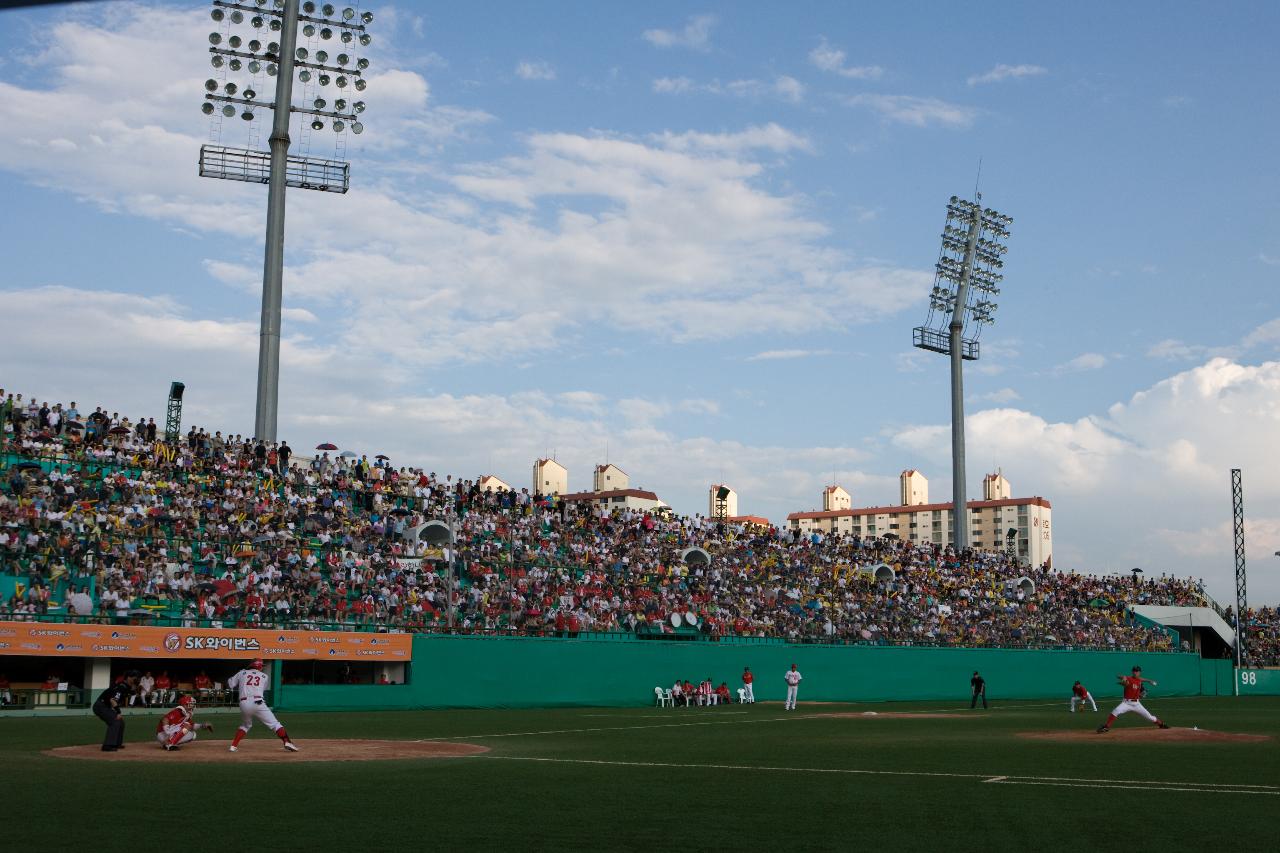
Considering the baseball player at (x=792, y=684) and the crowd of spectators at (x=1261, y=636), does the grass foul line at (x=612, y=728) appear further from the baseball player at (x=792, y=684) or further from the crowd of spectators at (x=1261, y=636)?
the crowd of spectators at (x=1261, y=636)

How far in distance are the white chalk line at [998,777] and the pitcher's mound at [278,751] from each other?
1.54 m

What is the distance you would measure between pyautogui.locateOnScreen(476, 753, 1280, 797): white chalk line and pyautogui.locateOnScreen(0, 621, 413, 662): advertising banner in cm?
1555

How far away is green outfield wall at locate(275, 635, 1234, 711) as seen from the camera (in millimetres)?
38469

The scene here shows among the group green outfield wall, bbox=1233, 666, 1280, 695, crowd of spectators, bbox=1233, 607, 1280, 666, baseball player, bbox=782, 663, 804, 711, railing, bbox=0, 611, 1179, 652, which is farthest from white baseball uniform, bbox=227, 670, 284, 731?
crowd of spectators, bbox=1233, 607, 1280, 666

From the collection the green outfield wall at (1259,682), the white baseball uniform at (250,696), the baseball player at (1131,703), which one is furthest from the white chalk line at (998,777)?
the green outfield wall at (1259,682)

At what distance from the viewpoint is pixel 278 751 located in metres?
20.3

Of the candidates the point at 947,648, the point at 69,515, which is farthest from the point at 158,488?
the point at 947,648

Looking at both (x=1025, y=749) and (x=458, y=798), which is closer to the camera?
(x=458, y=798)

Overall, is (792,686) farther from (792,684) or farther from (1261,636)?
(1261,636)

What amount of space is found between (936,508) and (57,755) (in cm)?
17852

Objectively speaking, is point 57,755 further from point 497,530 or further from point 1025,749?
point 497,530

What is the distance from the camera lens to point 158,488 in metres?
36.4

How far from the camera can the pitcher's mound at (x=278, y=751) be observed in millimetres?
18891

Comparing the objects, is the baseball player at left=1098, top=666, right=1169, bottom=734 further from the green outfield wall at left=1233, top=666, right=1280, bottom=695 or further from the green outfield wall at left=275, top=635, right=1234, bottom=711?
the green outfield wall at left=1233, top=666, right=1280, bottom=695
